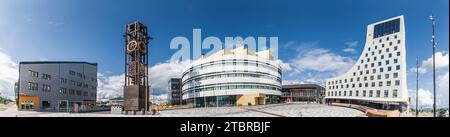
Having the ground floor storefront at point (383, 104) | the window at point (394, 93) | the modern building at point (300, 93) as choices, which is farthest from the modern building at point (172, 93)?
the window at point (394, 93)

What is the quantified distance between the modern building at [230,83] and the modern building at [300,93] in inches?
10.1

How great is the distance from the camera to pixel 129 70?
433 inches

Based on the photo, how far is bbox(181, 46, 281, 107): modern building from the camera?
6891 millimetres

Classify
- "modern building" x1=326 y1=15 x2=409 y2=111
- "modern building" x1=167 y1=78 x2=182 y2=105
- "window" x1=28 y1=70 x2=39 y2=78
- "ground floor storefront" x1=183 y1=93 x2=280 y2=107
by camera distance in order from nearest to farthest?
"modern building" x1=326 y1=15 x2=409 y2=111 → "window" x1=28 y1=70 x2=39 y2=78 → "ground floor storefront" x1=183 y1=93 x2=280 y2=107 → "modern building" x1=167 y1=78 x2=182 y2=105

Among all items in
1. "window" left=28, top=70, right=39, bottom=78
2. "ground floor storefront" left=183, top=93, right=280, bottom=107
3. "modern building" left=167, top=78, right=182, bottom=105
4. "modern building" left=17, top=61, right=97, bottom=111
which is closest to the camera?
"window" left=28, top=70, right=39, bottom=78

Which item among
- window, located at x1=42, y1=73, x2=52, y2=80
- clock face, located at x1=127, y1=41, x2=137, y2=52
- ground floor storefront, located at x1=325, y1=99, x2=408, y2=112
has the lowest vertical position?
ground floor storefront, located at x1=325, y1=99, x2=408, y2=112

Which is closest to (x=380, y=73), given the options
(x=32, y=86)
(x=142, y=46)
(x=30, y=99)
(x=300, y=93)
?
(x=300, y=93)

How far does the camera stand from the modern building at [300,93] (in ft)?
19.6

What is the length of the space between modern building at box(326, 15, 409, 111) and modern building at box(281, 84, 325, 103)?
87 centimetres

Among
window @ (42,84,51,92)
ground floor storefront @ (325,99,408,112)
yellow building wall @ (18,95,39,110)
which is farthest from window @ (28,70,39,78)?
ground floor storefront @ (325,99,408,112)

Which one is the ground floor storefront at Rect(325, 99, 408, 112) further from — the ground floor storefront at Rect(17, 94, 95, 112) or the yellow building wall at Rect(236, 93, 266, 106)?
the ground floor storefront at Rect(17, 94, 95, 112)

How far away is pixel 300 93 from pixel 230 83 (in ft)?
11.0
